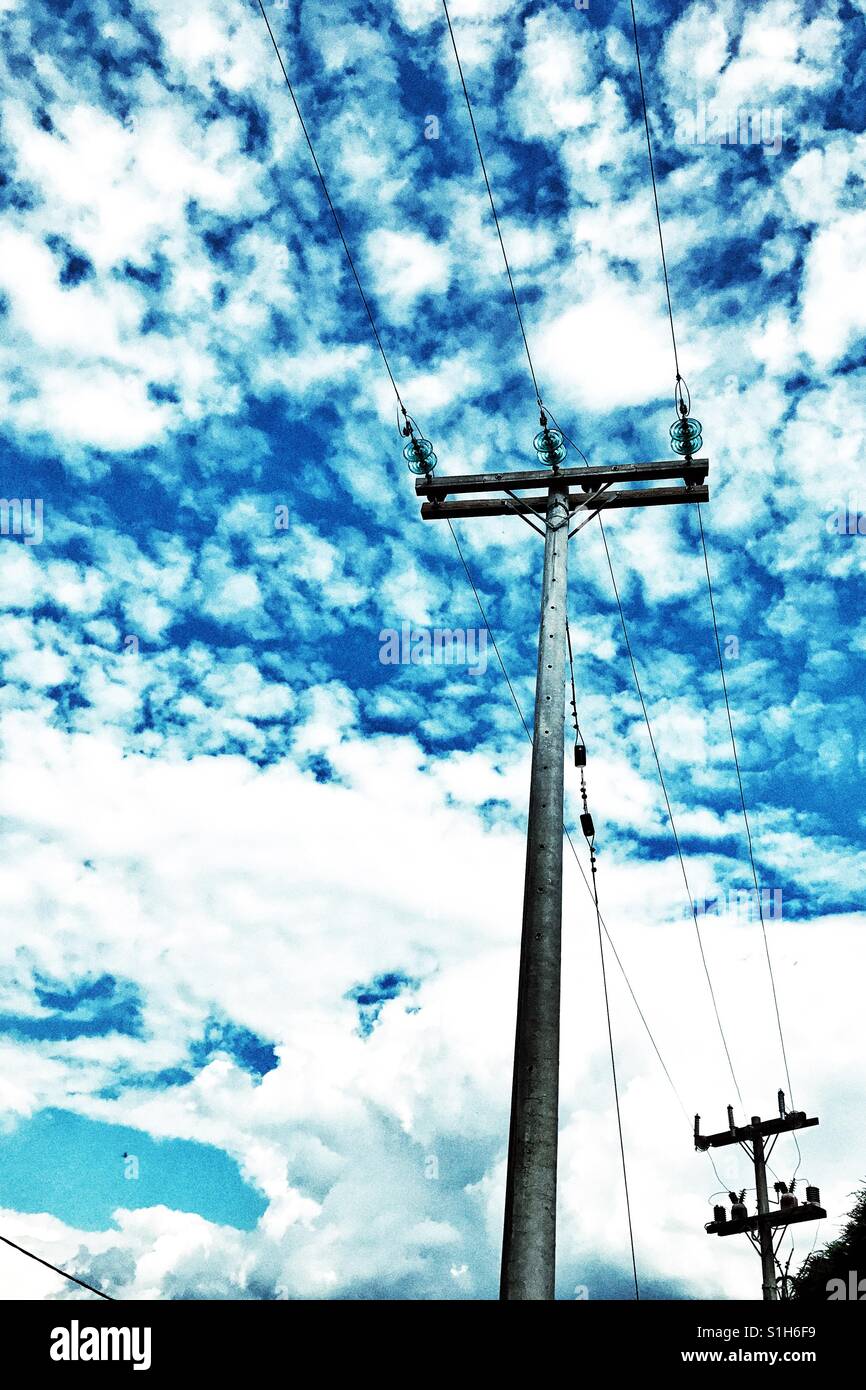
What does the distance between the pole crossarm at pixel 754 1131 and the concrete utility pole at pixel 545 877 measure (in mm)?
20233

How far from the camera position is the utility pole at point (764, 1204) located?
23438mm

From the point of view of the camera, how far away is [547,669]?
753 centimetres

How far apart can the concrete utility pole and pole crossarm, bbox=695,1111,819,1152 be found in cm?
2023

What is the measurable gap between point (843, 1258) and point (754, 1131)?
12.7 feet

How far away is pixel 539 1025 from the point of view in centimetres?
593

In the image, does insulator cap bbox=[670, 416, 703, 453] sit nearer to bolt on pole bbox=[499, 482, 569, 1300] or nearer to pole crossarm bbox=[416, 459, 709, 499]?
pole crossarm bbox=[416, 459, 709, 499]

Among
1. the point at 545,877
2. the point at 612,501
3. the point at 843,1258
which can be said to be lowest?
the point at 843,1258

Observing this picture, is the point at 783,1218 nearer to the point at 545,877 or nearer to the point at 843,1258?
the point at 843,1258

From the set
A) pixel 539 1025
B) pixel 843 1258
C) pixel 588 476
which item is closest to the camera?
pixel 539 1025

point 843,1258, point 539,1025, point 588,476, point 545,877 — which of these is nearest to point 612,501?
point 588,476
